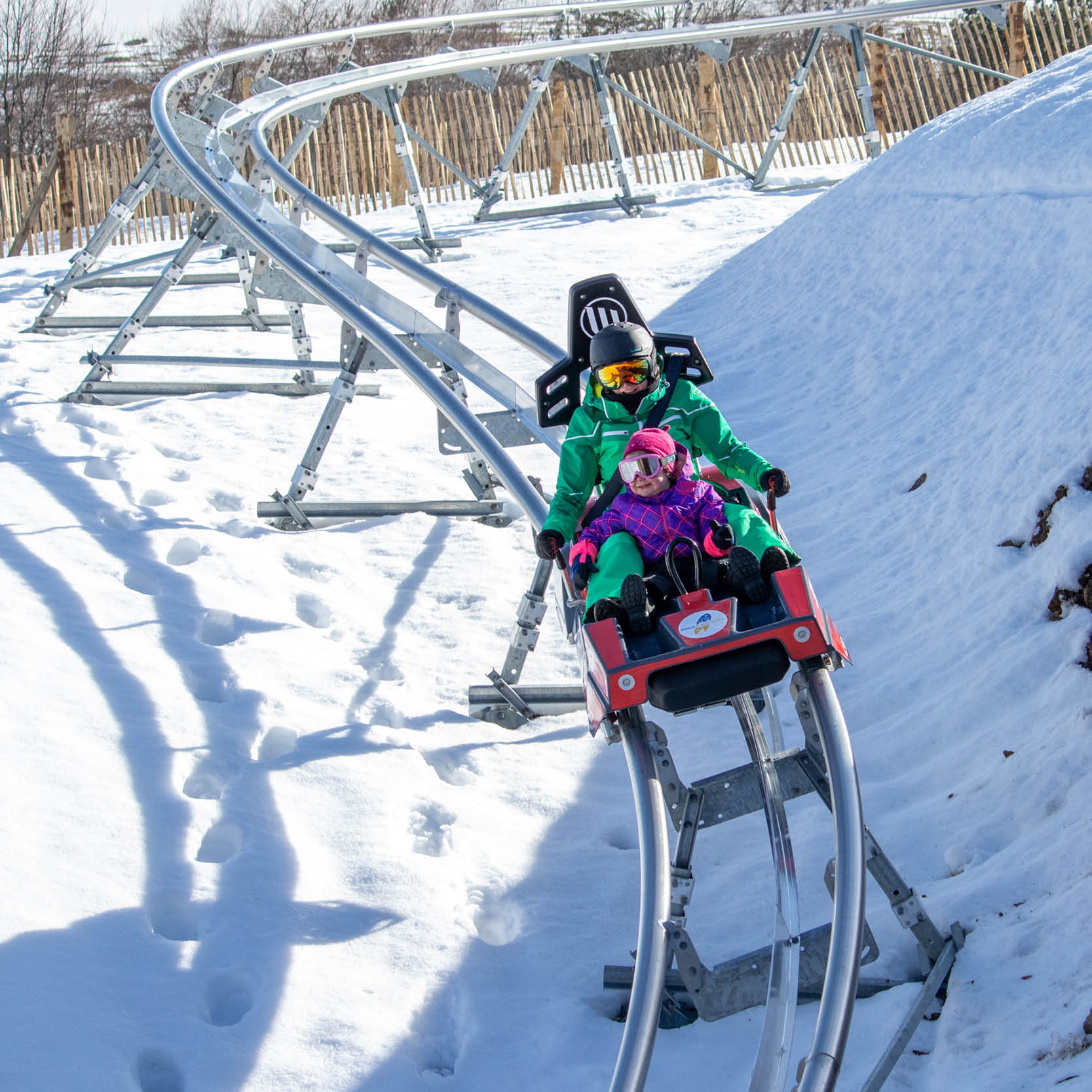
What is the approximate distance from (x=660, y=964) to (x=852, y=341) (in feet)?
16.8

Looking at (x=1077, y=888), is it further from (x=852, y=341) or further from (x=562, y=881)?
(x=852, y=341)

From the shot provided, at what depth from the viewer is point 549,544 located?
3168mm

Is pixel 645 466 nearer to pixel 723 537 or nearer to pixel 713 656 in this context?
pixel 723 537

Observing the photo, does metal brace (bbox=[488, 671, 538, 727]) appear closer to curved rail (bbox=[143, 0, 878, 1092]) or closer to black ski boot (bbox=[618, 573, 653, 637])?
curved rail (bbox=[143, 0, 878, 1092])

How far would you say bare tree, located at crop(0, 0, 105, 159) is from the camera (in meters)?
25.9

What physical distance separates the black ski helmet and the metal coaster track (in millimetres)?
479

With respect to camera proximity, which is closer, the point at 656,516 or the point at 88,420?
the point at 656,516

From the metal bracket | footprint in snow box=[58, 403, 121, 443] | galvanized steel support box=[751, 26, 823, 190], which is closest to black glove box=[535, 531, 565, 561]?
footprint in snow box=[58, 403, 121, 443]

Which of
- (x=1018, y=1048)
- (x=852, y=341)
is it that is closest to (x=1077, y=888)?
(x=1018, y=1048)

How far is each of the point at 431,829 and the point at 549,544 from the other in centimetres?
95

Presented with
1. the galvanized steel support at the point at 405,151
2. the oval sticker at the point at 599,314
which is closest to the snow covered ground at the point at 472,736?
the oval sticker at the point at 599,314

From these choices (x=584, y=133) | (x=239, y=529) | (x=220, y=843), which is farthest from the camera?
(x=584, y=133)

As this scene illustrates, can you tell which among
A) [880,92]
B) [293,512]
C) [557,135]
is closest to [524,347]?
[293,512]

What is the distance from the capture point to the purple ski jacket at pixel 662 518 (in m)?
3.05
